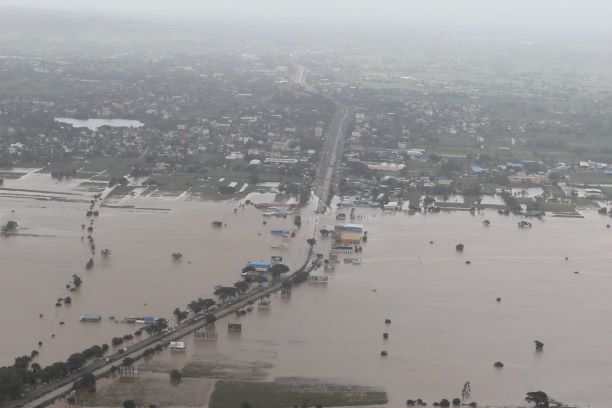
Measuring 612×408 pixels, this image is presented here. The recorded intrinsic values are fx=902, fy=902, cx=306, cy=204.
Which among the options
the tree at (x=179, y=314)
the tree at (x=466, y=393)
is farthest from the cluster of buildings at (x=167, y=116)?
the tree at (x=466, y=393)

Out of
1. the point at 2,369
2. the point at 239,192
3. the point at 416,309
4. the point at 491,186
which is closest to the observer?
the point at 2,369

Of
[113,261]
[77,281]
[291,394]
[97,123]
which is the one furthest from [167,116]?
[291,394]

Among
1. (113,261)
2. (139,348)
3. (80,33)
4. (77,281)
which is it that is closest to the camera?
(139,348)

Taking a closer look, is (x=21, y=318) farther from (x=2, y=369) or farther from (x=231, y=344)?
(x=231, y=344)

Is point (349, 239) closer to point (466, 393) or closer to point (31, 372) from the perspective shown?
point (466, 393)

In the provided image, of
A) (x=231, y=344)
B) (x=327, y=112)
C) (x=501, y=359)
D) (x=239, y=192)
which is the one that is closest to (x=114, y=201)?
(x=239, y=192)

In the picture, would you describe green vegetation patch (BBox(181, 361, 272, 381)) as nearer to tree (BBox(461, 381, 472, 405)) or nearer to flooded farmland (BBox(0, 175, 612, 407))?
flooded farmland (BBox(0, 175, 612, 407))
